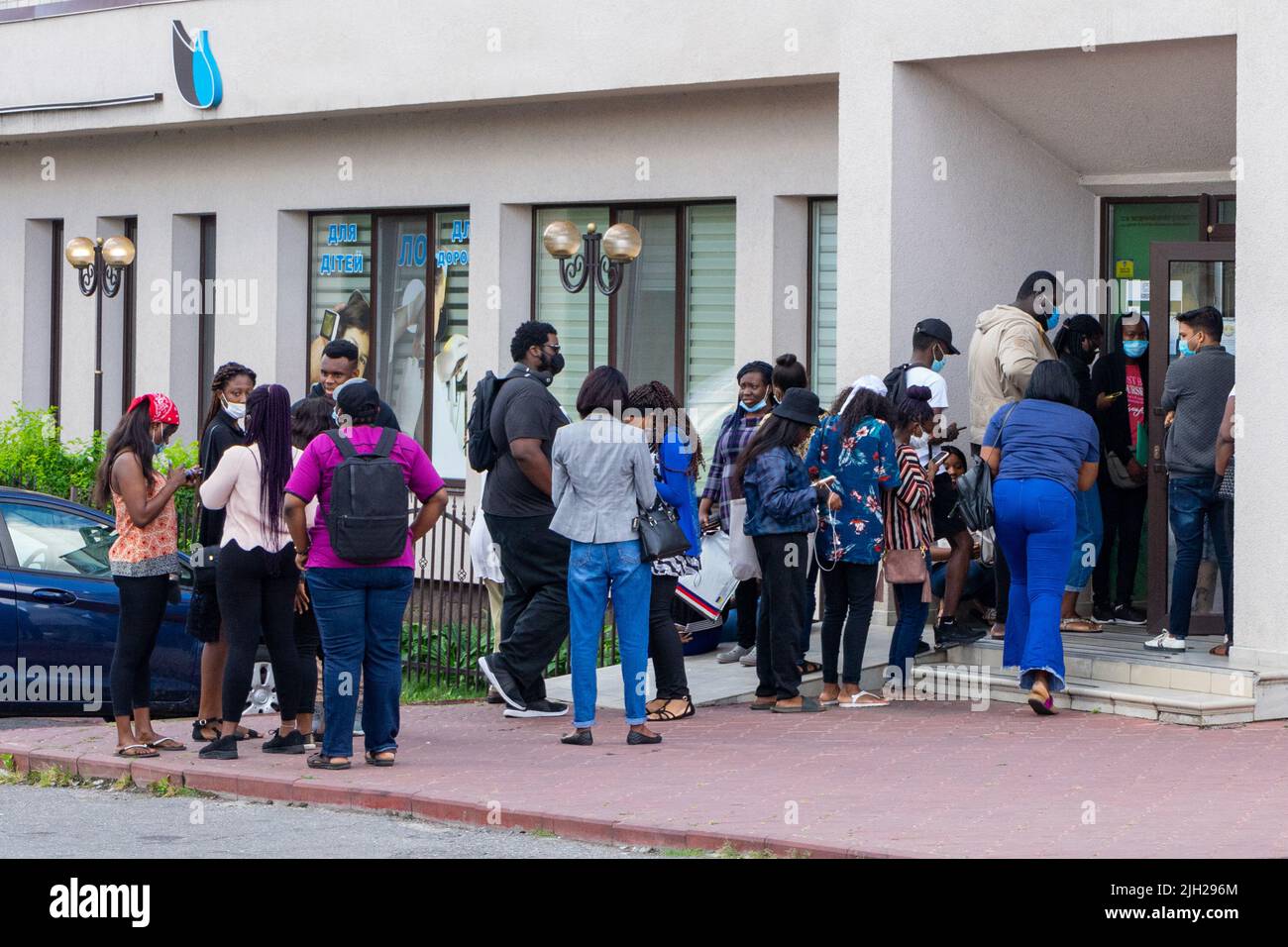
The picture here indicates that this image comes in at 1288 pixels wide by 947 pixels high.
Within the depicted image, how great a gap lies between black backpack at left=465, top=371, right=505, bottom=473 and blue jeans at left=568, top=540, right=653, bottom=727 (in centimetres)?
100

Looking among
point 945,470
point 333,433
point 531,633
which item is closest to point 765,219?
point 945,470

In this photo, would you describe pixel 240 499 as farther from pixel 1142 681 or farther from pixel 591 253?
pixel 591 253

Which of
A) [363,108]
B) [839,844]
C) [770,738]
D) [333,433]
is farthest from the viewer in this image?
[363,108]

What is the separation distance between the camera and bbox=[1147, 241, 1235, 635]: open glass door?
37.2 feet

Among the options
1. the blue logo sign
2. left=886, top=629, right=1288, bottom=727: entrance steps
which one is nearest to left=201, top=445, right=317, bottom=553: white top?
left=886, top=629, right=1288, bottom=727: entrance steps

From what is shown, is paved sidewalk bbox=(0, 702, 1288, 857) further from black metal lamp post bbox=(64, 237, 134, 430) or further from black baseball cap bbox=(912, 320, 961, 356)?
black metal lamp post bbox=(64, 237, 134, 430)

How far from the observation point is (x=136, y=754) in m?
9.36

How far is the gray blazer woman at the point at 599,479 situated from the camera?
31.1ft

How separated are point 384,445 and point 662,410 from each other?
2.40 meters

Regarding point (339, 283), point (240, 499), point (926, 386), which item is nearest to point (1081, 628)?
point (926, 386)

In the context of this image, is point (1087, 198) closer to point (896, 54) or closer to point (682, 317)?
point (896, 54)

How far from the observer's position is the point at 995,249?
42.5 feet

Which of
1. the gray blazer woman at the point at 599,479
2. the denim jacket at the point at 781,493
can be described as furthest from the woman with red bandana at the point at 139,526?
the denim jacket at the point at 781,493
